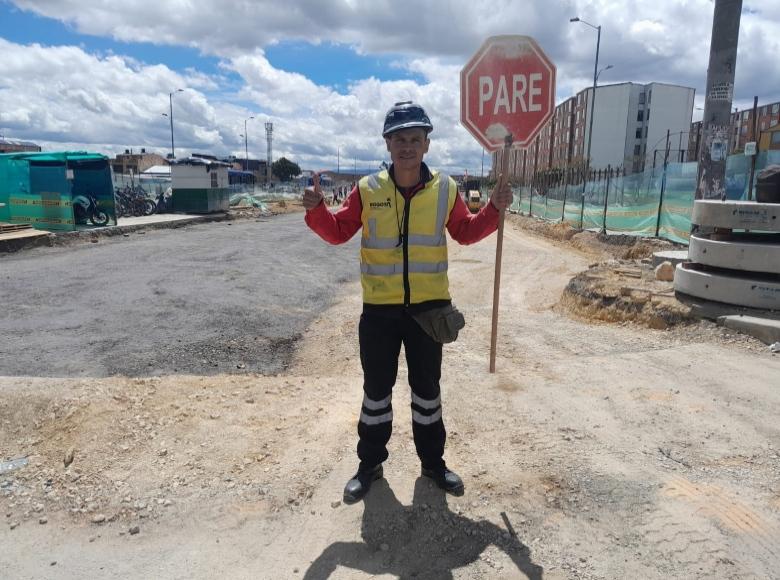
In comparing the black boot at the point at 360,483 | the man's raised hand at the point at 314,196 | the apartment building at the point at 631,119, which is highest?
the apartment building at the point at 631,119

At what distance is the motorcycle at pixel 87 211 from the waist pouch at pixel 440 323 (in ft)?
64.7

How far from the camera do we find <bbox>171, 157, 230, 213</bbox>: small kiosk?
96.0 feet

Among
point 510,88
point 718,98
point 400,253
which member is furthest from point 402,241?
point 718,98

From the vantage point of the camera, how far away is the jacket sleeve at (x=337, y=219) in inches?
122

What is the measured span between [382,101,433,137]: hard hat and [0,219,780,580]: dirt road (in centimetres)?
201

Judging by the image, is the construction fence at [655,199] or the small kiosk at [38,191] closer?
the construction fence at [655,199]

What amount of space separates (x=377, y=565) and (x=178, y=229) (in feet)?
73.4

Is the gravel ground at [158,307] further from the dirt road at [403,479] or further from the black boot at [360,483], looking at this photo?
the black boot at [360,483]

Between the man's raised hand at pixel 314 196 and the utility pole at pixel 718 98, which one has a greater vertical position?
the utility pole at pixel 718 98

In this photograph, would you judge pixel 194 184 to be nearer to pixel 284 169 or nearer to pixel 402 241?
pixel 402 241

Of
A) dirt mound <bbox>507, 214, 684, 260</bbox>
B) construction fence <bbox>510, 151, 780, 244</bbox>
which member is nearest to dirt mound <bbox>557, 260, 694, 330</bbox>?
construction fence <bbox>510, 151, 780, 244</bbox>

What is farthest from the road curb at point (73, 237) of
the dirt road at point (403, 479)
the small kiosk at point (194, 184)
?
the dirt road at point (403, 479)

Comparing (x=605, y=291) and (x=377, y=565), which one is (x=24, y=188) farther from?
(x=377, y=565)

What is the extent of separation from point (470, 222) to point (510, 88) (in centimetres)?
136
